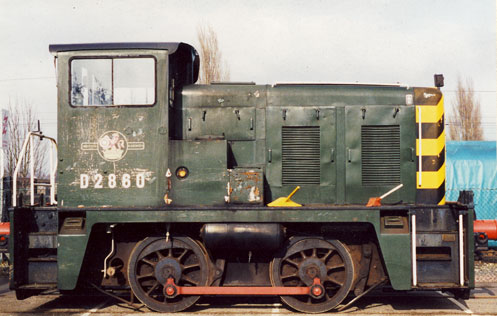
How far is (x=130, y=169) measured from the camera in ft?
23.4

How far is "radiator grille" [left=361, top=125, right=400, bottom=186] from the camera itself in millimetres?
7453

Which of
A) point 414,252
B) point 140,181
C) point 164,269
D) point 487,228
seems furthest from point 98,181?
point 487,228

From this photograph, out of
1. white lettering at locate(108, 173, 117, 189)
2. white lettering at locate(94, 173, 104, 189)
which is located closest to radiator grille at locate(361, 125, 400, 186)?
white lettering at locate(108, 173, 117, 189)

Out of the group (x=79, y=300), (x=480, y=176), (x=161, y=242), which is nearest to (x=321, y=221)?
(x=161, y=242)

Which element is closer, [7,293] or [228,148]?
[228,148]

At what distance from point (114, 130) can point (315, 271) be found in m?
3.36

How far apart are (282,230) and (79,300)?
3576 millimetres

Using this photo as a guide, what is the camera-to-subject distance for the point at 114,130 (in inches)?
281

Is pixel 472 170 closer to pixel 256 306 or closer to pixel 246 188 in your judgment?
pixel 256 306

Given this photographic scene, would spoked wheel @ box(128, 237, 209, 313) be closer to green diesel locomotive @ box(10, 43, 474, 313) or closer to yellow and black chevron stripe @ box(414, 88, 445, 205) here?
green diesel locomotive @ box(10, 43, 474, 313)

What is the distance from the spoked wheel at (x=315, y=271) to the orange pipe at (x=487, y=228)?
2.09m

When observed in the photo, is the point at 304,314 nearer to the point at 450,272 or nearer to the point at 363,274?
the point at 363,274

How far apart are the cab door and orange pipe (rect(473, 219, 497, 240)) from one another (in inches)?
181

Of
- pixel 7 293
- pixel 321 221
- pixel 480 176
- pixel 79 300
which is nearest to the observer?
pixel 321 221
